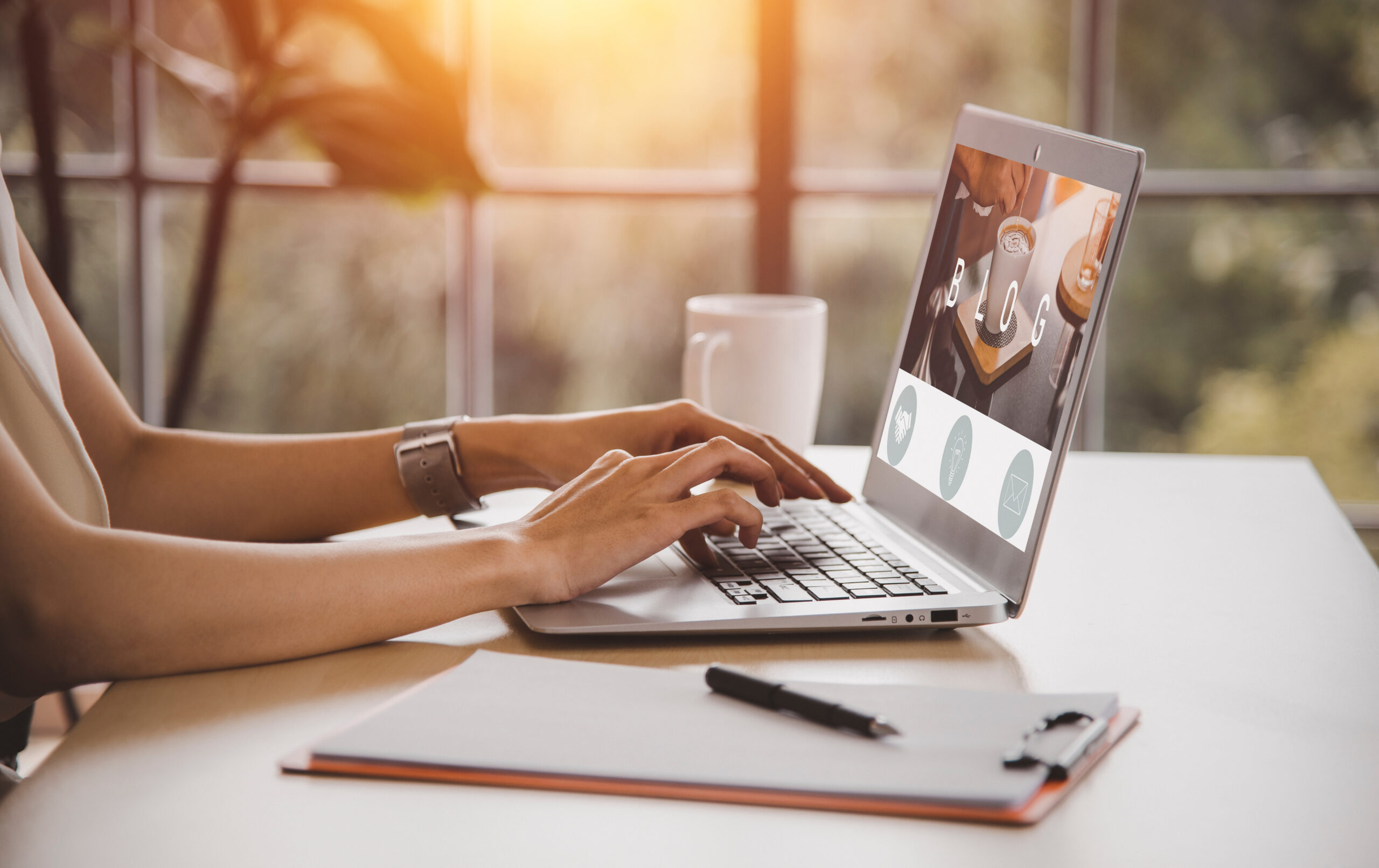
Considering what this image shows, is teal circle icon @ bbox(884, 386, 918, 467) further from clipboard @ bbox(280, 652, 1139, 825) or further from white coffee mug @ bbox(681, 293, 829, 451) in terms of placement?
clipboard @ bbox(280, 652, 1139, 825)

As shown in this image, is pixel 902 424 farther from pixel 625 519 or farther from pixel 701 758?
pixel 701 758

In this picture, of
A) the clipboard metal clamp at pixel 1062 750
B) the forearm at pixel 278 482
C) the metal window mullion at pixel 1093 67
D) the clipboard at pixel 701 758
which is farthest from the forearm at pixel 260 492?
the metal window mullion at pixel 1093 67

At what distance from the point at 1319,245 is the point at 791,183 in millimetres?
1085

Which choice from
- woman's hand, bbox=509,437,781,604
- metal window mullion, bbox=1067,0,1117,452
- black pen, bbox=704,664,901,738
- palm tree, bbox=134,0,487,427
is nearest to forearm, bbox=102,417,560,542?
woman's hand, bbox=509,437,781,604

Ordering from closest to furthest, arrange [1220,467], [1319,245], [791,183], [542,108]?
[1220,467]
[791,183]
[1319,245]
[542,108]

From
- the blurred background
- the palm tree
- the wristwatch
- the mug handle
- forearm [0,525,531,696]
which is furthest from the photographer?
the blurred background

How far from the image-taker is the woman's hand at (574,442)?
0.88 metres

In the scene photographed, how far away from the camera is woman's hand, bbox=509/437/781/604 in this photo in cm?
66

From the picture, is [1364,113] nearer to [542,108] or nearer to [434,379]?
[542,108]

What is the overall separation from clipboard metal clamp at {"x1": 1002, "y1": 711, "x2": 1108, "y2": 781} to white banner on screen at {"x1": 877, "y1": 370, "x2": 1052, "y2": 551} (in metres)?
0.17

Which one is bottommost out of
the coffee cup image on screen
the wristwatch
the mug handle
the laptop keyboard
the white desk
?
the white desk

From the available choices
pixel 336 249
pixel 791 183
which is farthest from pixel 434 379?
pixel 791 183

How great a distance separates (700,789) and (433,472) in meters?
0.47

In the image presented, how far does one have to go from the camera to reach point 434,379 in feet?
8.59
